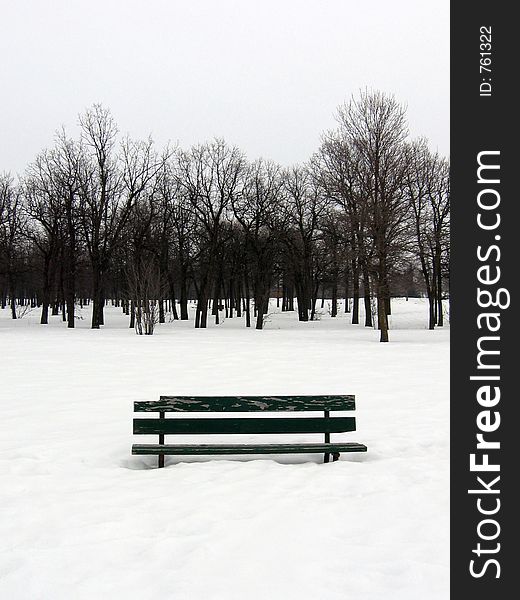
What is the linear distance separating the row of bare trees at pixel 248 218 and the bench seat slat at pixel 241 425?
63.2 ft

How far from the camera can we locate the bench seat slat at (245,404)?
6734 millimetres

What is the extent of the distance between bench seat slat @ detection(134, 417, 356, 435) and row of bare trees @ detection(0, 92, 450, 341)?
19.3 m

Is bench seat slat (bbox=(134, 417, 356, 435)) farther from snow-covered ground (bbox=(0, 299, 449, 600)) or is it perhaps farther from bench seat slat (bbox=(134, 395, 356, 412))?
snow-covered ground (bbox=(0, 299, 449, 600))

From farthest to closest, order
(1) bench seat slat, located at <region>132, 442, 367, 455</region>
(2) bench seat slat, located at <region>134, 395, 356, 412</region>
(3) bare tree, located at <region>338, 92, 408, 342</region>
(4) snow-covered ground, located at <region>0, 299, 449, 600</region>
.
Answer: (3) bare tree, located at <region>338, 92, 408, 342</region> → (2) bench seat slat, located at <region>134, 395, 356, 412</region> → (1) bench seat slat, located at <region>132, 442, 367, 455</region> → (4) snow-covered ground, located at <region>0, 299, 449, 600</region>

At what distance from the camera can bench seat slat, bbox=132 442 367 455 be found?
21.7ft

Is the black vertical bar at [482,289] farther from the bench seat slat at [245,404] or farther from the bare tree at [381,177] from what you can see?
the bare tree at [381,177]

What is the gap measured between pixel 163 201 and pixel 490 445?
4203 centimetres

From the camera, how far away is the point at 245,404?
682 cm

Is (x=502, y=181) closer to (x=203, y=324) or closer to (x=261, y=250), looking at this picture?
(x=203, y=324)

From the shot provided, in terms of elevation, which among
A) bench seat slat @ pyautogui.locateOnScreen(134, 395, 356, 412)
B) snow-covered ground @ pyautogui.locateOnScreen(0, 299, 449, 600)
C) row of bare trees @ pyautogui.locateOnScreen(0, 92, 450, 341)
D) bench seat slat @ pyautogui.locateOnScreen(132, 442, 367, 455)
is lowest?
snow-covered ground @ pyautogui.locateOnScreen(0, 299, 449, 600)

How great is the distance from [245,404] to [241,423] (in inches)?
9.6

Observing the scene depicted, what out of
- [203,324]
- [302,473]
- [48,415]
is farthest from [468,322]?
[203,324]

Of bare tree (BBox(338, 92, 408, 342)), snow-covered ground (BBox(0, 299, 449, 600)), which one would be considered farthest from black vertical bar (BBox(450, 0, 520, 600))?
bare tree (BBox(338, 92, 408, 342))

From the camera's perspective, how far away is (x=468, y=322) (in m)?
5.54
